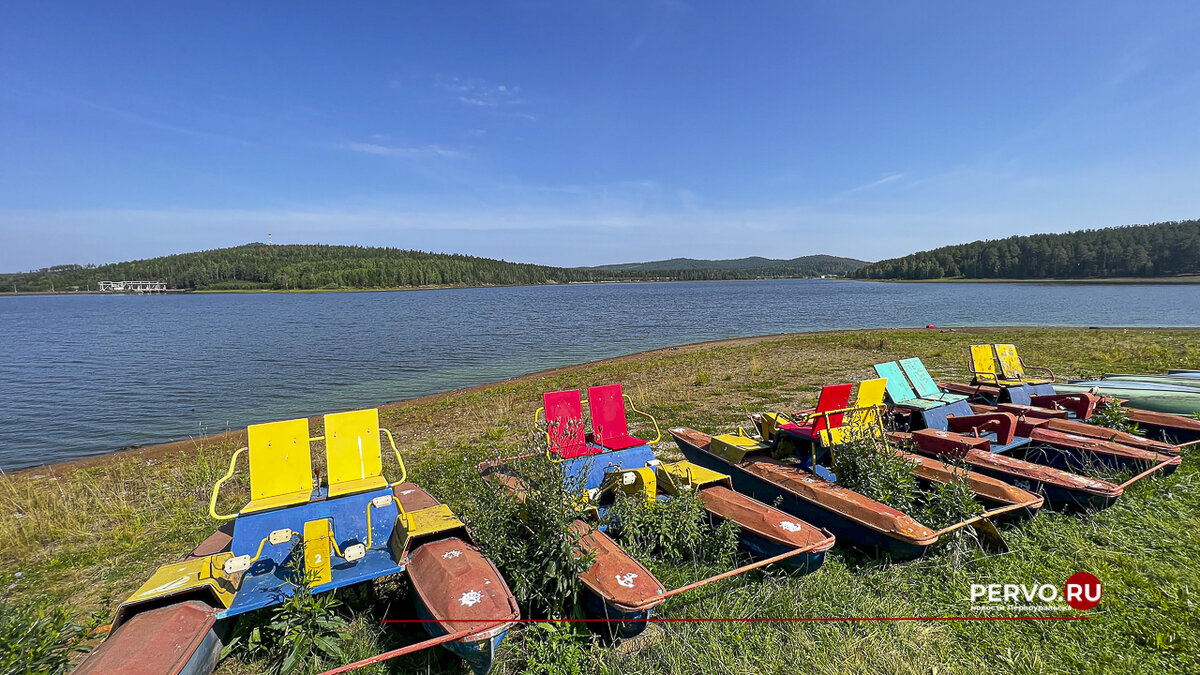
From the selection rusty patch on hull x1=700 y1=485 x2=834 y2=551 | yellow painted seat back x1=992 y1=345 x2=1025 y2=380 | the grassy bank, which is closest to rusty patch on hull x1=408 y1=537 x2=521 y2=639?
the grassy bank

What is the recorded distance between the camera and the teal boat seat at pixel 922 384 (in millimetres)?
8719

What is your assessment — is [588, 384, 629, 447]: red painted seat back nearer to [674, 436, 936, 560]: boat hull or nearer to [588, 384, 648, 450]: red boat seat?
[588, 384, 648, 450]: red boat seat

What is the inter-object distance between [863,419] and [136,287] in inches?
8698

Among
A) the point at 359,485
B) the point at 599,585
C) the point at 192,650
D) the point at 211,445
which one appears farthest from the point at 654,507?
the point at 211,445

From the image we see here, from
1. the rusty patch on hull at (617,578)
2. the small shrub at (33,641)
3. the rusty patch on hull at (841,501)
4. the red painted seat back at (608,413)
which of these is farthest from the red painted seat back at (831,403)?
the small shrub at (33,641)

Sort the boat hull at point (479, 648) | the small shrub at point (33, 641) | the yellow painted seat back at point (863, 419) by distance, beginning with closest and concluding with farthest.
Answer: the small shrub at point (33, 641), the boat hull at point (479, 648), the yellow painted seat back at point (863, 419)

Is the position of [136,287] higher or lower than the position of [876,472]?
higher

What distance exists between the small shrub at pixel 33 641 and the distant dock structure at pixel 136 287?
206m

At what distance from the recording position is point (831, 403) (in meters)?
6.86

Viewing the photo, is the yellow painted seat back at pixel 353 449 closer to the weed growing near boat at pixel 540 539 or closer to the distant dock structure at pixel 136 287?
the weed growing near boat at pixel 540 539

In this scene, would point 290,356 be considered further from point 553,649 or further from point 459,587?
point 553,649

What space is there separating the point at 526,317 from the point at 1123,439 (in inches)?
2093

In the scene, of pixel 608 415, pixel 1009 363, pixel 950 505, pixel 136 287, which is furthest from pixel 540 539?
pixel 136 287

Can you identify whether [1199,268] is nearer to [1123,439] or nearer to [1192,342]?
[1192,342]
